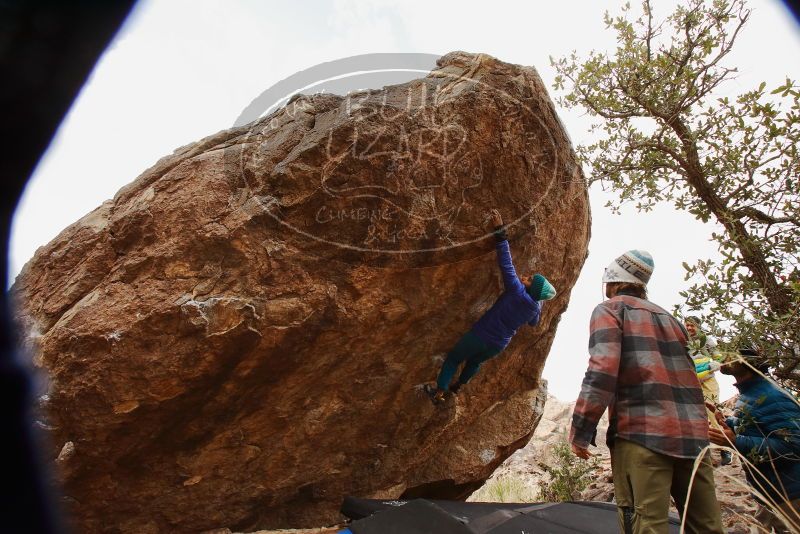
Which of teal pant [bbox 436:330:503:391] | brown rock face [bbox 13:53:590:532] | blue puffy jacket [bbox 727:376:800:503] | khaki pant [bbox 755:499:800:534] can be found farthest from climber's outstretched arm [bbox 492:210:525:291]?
khaki pant [bbox 755:499:800:534]

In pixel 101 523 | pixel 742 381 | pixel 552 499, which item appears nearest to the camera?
pixel 742 381

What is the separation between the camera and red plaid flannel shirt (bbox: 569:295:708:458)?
3.44 m

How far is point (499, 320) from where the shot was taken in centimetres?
568

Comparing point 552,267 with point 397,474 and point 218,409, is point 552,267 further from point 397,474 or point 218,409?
point 218,409

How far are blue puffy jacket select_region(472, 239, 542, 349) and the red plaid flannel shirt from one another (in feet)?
5.35

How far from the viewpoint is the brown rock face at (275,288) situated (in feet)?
14.8

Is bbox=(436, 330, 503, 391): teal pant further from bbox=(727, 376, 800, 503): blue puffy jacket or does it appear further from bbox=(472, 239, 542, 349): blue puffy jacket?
bbox=(727, 376, 800, 503): blue puffy jacket

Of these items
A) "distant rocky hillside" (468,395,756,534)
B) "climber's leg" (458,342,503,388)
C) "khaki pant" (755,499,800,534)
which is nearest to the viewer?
"khaki pant" (755,499,800,534)

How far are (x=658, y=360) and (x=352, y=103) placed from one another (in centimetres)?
348

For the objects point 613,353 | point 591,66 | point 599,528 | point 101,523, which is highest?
point 591,66

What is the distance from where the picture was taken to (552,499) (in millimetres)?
9109

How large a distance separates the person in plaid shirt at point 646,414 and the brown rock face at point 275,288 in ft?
6.69

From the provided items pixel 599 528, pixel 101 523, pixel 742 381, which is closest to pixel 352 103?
pixel 742 381

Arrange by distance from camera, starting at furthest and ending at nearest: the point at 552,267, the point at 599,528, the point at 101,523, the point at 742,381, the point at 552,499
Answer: the point at 552,499
the point at 552,267
the point at 599,528
the point at 101,523
the point at 742,381
